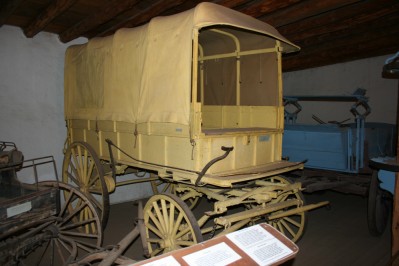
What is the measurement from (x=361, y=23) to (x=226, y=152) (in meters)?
4.14

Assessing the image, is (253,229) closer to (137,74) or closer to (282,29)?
(137,74)

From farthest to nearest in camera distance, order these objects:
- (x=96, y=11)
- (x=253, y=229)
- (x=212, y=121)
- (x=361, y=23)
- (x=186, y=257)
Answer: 1. (x=361, y=23)
2. (x=212, y=121)
3. (x=96, y=11)
4. (x=253, y=229)
5. (x=186, y=257)

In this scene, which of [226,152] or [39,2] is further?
[39,2]

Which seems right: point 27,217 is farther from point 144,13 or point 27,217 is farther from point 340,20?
point 340,20

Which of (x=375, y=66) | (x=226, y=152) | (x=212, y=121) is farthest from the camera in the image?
(x=375, y=66)

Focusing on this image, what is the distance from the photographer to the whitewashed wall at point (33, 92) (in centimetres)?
530

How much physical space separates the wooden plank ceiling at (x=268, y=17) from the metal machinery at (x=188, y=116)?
51 centimetres

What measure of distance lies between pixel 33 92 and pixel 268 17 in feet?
14.0

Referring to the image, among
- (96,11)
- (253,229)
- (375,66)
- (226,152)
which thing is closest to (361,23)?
(375,66)

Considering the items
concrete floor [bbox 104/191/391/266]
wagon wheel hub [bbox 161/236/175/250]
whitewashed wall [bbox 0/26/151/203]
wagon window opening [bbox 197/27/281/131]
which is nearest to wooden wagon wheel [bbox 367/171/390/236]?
concrete floor [bbox 104/191/391/266]

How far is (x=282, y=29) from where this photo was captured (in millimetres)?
5934

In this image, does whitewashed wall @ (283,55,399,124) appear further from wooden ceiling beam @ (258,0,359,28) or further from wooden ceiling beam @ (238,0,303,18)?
wooden ceiling beam @ (238,0,303,18)

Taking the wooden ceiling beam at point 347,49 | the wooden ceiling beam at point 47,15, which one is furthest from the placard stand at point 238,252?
the wooden ceiling beam at point 347,49

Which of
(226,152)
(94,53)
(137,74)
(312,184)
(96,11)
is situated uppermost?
(96,11)
